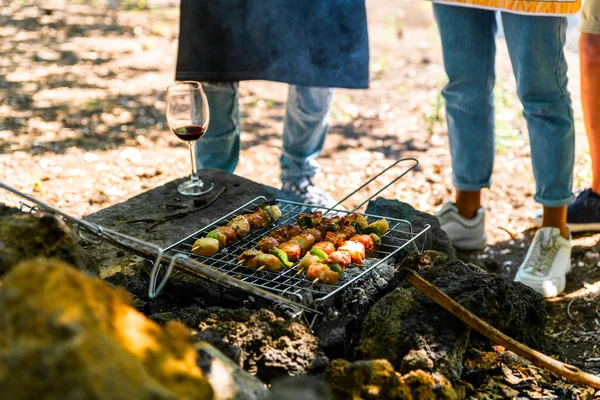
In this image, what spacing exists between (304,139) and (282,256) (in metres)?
2.09

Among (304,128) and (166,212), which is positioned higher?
(304,128)

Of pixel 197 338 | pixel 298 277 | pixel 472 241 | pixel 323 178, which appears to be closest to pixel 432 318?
pixel 298 277

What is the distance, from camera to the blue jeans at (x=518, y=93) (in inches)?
153

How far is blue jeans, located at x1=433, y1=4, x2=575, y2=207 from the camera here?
3887 millimetres

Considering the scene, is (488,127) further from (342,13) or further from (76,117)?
(76,117)

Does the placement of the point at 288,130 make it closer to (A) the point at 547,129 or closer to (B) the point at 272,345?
(A) the point at 547,129

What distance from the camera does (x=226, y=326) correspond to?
2.44m

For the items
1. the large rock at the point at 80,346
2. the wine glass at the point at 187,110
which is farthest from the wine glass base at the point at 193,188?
the large rock at the point at 80,346

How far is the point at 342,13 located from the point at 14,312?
322 cm

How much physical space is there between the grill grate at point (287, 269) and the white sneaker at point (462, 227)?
128 centimetres

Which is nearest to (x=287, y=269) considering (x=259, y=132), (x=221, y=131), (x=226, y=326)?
(x=226, y=326)

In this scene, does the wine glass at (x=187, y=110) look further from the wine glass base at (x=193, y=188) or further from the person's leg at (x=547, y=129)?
the person's leg at (x=547, y=129)

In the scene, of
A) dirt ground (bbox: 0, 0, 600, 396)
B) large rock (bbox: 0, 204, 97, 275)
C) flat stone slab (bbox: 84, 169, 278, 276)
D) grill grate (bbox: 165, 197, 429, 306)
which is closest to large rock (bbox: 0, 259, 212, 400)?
large rock (bbox: 0, 204, 97, 275)

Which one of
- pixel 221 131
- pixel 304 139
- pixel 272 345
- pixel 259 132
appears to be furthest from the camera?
pixel 259 132
